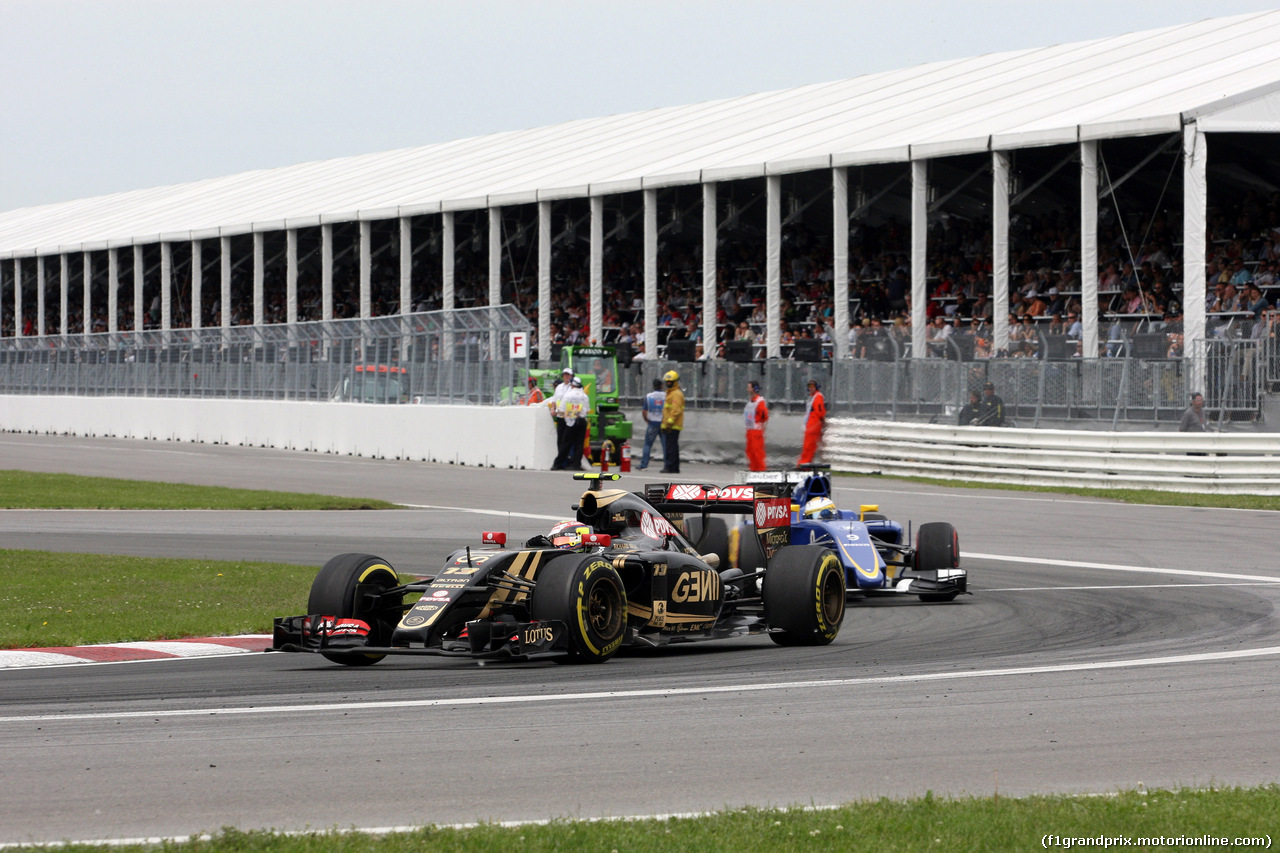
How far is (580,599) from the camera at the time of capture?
9.11 meters

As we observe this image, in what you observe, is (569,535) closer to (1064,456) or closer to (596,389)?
(1064,456)

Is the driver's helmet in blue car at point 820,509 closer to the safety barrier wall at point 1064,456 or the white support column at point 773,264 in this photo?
the safety barrier wall at point 1064,456

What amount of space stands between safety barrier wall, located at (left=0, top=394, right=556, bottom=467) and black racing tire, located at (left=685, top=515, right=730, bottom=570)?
18.2 meters

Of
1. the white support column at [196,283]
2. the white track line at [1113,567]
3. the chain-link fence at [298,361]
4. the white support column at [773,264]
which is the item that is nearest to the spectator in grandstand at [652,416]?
the chain-link fence at [298,361]

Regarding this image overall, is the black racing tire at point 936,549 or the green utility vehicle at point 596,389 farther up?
the green utility vehicle at point 596,389

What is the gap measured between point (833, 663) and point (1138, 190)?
25.4 m

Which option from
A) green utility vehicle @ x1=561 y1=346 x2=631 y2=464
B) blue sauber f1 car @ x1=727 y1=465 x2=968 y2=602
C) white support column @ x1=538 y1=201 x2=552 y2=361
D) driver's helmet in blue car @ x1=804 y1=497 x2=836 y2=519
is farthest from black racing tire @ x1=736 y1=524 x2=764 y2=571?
white support column @ x1=538 y1=201 x2=552 y2=361

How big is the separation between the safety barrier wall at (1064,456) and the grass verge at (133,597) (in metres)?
14.1

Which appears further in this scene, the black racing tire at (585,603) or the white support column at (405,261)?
the white support column at (405,261)

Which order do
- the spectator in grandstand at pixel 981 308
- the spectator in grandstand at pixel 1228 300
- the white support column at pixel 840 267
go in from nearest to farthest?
the spectator in grandstand at pixel 1228 300 → the white support column at pixel 840 267 → the spectator in grandstand at pixel 981 308

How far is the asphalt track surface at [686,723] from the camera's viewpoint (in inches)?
230

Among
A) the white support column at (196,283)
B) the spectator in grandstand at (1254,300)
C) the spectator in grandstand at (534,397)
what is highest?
the white support column at (196,283)

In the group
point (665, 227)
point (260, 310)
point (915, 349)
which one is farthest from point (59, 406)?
point (915, 349)

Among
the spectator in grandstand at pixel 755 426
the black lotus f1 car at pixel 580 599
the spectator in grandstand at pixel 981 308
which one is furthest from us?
the spectator in grandstand at pixel 981 308
